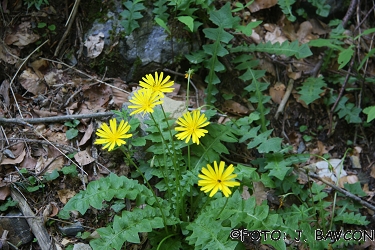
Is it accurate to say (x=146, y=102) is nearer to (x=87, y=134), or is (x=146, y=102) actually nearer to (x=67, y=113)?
(x=87, y=134)

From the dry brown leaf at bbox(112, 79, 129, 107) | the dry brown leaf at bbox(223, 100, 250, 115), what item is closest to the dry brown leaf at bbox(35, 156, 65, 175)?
the dry brown leaf at bbox(112, 79, 129, 107)

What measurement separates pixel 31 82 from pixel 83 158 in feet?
2.84

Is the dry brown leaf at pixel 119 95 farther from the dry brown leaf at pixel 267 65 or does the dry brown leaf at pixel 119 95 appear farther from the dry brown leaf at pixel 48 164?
the dry brown leaf at pixel 267 65

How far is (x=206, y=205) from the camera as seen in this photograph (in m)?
2.59

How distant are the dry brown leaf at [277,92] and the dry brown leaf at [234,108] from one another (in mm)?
338

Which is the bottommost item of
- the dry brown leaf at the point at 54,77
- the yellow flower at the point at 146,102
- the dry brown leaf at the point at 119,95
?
the dry brown leaf at the point at 119,95

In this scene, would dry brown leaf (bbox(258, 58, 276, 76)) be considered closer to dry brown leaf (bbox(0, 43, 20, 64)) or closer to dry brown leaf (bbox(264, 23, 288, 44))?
dry brown leaf (bbox(264, 23, 288, 44))

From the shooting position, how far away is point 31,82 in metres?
3.26

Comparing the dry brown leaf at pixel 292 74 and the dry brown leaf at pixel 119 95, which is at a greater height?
the dry brown leaf at pixel 119 95

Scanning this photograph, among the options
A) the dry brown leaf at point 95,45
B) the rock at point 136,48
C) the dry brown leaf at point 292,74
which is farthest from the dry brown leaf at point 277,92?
the dry brown leaf at point 95,45

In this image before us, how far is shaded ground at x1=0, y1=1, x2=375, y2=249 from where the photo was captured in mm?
2773

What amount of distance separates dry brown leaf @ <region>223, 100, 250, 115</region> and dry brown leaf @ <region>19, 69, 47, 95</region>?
60.6 inches

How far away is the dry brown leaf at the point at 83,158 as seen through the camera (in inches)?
114

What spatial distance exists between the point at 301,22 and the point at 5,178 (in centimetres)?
312
